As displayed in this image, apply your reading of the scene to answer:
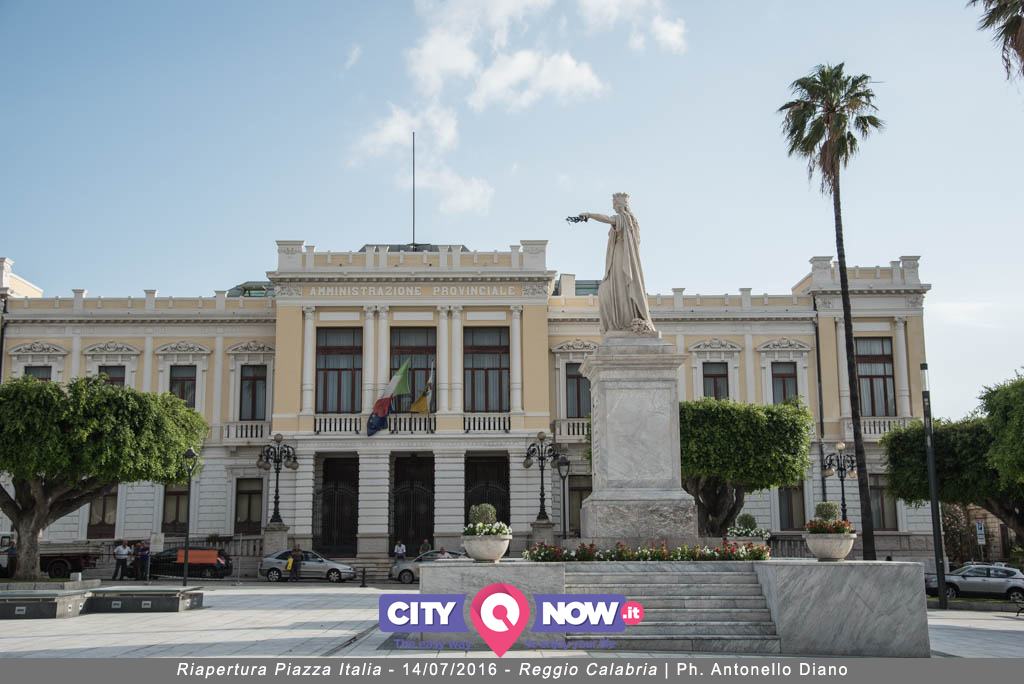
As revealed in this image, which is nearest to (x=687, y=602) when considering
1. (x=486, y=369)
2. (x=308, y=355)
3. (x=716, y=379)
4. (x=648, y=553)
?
(x=648, y=553)

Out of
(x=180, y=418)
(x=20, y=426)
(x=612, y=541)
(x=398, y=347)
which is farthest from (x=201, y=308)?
(x=612, y=541)

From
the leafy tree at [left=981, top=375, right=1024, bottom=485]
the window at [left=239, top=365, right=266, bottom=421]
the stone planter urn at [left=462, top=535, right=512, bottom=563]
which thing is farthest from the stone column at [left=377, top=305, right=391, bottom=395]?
the stone planter urn at [left=462, top=535, right=512, bottom=563]

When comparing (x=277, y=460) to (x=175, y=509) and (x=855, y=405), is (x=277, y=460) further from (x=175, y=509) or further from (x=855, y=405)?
(x=855, y=405)

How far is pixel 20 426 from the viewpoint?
24.8 meters

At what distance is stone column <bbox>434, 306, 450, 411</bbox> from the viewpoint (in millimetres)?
38688

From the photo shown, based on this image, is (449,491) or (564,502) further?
(564,502)

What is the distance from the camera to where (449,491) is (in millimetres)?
37969

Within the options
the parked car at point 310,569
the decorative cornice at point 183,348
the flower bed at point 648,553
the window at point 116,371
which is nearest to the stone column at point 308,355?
the decorative cornice at point 183,348

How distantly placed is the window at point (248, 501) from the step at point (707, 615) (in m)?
29.3

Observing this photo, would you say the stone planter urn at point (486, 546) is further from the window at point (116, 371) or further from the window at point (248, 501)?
the window at point (116, 371)

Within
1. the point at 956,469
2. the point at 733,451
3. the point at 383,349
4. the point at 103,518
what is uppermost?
the point at 383,349

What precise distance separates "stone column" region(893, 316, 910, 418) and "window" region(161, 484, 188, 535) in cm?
2852

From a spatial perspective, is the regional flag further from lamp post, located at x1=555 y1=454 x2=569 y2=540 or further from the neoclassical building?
lamp post, located at x1=555 y1=454 x2=569 y2=540

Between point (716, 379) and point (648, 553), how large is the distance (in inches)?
1091
